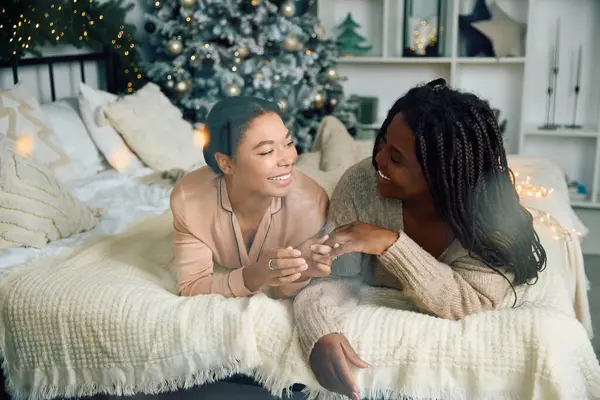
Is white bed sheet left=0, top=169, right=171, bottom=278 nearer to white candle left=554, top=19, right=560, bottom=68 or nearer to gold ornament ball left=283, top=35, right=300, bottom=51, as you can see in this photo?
gold ornament ball left=283, top=35, right=300, bottom=51

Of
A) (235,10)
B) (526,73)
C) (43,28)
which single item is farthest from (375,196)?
(43,28)

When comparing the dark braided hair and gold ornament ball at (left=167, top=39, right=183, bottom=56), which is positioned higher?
gold ornament ball at (left=167, top=39, right=183, bottom=56)

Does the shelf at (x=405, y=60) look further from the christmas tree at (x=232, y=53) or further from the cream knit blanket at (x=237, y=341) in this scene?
the cream knit blanket at (x=237, y=341)

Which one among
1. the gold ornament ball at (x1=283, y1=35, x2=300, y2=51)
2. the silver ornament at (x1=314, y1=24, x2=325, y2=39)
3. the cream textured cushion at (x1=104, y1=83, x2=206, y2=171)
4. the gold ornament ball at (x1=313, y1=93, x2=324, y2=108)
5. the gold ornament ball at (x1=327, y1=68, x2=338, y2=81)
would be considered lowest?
the cream textured cushion at (x1=104, y1=83, x2=206, y2=171)

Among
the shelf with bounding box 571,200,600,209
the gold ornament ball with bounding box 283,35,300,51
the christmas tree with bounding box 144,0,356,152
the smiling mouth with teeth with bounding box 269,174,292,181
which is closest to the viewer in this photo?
the smiling mouth with teeth with bounding box 269,174,292,181

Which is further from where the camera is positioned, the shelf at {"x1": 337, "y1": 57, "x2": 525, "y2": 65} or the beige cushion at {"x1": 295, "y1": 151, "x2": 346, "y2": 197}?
the shelf at {"x1": 337, "y1": 57, "x2": 525, "y2": 65}

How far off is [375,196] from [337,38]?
2.45ft

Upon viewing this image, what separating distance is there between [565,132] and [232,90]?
6.14 ft

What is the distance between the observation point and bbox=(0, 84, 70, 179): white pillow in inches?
55.7

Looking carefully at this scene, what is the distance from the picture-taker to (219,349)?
3.38 feet

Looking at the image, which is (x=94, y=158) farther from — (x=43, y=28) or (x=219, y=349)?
(x=219, y=349)

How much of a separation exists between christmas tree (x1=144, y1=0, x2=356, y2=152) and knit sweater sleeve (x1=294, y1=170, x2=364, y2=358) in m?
0.11

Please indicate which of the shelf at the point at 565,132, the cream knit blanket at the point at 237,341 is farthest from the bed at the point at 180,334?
the shelf at the point at 565,132

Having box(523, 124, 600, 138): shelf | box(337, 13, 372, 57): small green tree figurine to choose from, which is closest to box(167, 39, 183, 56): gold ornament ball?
box(337, 13, 372, 57): small green tree figurine
